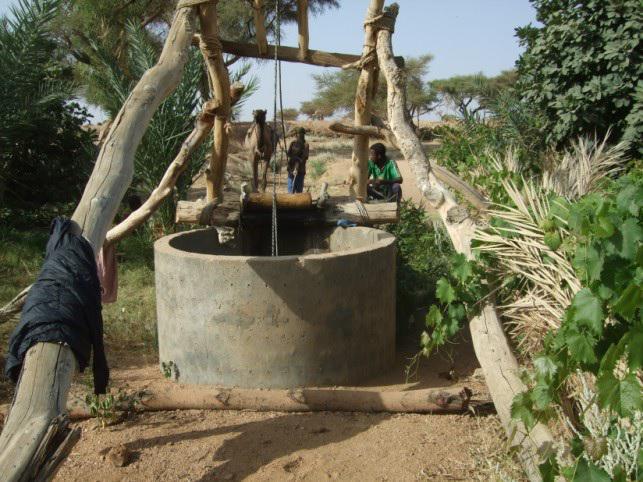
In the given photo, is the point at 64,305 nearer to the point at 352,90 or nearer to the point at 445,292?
the point at 445,292

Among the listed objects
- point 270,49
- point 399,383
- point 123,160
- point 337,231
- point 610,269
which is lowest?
point 399,383

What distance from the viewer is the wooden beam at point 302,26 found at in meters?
6.84

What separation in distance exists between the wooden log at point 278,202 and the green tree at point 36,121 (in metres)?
5.12

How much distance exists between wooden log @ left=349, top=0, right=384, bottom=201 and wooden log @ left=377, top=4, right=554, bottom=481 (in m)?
1.03

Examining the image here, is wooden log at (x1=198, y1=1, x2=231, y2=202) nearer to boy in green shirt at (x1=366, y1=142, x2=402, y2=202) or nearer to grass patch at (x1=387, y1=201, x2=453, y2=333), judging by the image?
grass patch at (x1=387, y1=201, x2=453, y2=333)

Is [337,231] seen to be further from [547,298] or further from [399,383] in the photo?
[547,298]

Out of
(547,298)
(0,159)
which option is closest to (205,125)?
(547,298)

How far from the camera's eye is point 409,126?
5.29m

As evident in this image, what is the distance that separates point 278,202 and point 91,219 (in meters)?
3.03

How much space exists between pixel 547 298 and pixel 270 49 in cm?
440

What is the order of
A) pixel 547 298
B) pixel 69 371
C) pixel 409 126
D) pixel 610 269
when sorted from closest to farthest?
pixel 610 269 → pixel 69 371 → pixel 547 298 → pixel 409 126

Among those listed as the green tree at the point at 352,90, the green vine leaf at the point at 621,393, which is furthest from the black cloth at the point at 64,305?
the green tree at the point at 352,90

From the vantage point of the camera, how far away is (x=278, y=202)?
655 cm

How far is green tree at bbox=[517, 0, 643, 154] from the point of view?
8312 millimetres
